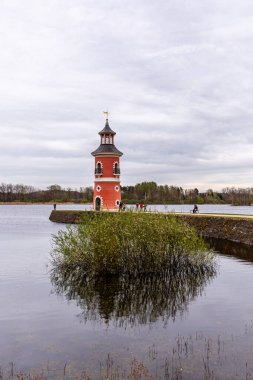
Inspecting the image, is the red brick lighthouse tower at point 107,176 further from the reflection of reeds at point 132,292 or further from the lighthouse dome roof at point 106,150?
the reflection of reeds at point 132,292

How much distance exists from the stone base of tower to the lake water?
1395 inches

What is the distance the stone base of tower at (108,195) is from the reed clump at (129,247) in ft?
118

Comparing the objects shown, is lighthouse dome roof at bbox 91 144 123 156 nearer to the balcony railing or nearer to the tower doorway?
the balcony railing

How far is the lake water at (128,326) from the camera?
11.0 meters

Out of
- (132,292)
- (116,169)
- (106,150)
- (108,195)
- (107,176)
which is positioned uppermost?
(106,150)

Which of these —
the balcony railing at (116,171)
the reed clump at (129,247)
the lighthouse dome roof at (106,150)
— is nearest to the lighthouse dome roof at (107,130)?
the lighthouse dome roof at (106,150)

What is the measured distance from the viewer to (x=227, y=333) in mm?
13312

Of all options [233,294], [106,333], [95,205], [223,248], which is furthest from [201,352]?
[95,205]

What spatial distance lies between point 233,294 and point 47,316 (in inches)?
315

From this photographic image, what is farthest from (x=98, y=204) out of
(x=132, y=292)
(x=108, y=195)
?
(x=132, y=292)

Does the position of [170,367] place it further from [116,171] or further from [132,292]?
[116,171]

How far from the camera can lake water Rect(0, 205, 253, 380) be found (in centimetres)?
1095

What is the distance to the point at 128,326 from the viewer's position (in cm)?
1420

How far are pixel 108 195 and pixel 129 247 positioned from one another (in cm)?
3788
